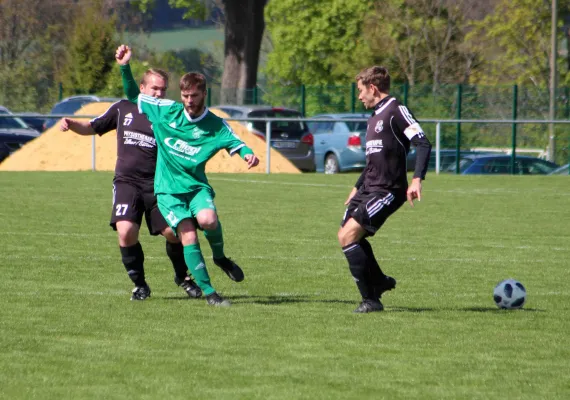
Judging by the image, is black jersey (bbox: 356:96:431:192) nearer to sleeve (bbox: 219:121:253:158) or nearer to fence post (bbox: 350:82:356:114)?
sleeve (bbox: 219:121:253:158)

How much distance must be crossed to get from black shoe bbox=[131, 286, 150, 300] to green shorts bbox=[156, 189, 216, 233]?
653mm

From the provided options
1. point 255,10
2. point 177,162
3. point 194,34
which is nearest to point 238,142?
point 177,162

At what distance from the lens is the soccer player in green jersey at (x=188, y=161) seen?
829cm

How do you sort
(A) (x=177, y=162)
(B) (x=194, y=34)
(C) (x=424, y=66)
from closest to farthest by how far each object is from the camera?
1. (A) (x=177, y=162)
2. (C) (x=424, y=66)
3. (B) (x=194, y=34)

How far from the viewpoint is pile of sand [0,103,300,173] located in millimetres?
27219

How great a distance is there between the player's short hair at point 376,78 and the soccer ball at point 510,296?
1.67 m

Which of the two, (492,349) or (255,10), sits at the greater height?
(255,10)

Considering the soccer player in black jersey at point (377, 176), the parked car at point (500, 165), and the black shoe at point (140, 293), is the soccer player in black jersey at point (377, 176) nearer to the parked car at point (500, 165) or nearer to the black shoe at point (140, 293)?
the black shoe at point (140, 293)

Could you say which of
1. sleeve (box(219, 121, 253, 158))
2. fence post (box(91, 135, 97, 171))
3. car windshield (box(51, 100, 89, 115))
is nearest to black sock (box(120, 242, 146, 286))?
sleeve (box(219, 121, 253, 158))

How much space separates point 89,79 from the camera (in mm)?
41938

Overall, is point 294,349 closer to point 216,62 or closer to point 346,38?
point 346,38

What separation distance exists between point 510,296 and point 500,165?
1987 cm

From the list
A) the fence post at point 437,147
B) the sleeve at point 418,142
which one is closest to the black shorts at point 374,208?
the sleeve at point 418,142

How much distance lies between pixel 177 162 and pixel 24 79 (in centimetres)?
4530
